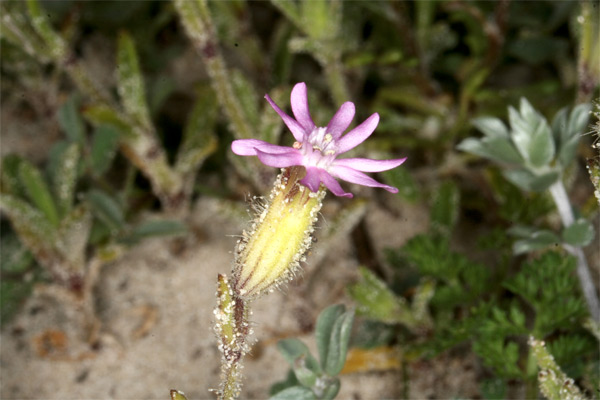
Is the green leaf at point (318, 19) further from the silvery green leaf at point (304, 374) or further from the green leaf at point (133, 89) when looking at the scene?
the silvery green leaf at point (304, 374)

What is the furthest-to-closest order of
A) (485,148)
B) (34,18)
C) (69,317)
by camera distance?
(69,317) → (34,18) → (485,148)

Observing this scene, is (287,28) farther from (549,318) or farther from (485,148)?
(549,318)

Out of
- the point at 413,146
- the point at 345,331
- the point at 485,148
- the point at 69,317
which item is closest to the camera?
the point at 345,331

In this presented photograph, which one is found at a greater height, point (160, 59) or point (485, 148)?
point (160, 59)

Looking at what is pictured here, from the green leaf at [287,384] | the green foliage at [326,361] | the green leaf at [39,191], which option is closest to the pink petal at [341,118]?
the green foliage at [326,361]

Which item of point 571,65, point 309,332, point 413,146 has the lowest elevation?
point 309,332

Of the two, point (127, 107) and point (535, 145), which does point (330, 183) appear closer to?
point (535, 145)

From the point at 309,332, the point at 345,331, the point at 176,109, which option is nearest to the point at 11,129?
the point at 176,109
